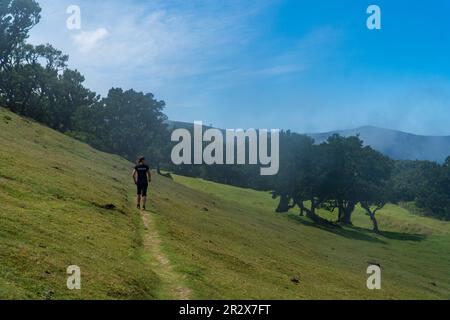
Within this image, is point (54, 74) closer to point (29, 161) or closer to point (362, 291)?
point (29, 161)

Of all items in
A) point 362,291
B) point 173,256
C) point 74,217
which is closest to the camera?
point 173,256

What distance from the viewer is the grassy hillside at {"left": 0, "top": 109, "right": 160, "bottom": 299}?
1625 cm

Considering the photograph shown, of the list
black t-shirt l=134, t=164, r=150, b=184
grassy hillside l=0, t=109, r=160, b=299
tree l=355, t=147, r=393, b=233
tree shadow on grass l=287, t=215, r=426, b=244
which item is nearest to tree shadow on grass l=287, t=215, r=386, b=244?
tree shadow on grass l=287, t=215, r=426, b=244

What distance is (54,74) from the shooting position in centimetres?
11662

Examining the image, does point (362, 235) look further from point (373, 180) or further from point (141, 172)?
point (141, 172)

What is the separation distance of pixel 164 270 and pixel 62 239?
5.28 metres

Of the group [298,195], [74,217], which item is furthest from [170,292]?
[298,195]

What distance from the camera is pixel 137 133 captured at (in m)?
126

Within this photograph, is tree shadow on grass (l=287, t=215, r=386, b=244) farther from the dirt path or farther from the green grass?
the dirt path

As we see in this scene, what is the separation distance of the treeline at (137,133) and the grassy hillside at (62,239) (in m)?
70.7

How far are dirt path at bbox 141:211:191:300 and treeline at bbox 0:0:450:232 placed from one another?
7618cm

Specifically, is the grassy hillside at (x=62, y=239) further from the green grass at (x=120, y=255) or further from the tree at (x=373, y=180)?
the tree at (x=373, y=180)
